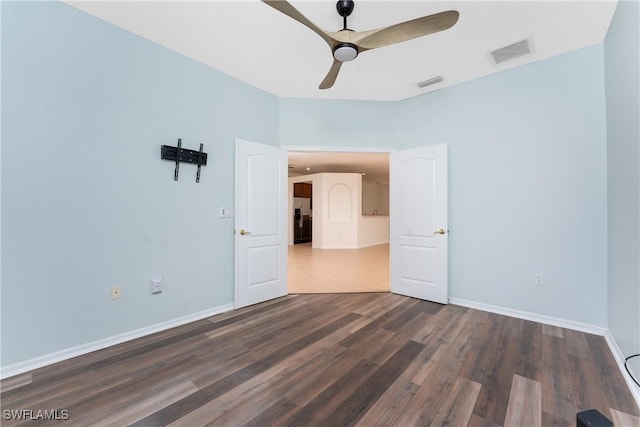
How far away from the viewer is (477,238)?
11.0ft

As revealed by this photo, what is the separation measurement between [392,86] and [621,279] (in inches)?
116

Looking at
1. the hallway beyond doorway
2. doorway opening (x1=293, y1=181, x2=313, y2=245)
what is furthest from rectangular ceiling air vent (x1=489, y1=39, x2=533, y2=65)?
doorway opening (x1=293, y1=181, x2=313, y2=245)

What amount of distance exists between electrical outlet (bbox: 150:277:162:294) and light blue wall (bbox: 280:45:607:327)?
2314 millimetres

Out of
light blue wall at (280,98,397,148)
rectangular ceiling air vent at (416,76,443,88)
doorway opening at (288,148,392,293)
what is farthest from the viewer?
doorway opening at (288,148,392,293)

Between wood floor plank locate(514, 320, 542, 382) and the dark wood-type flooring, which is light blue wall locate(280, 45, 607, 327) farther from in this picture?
the dark wood-type flooring

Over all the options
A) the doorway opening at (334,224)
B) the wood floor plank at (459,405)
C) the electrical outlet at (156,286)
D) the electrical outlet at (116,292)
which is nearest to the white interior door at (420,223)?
the doorway opening at (334,224)

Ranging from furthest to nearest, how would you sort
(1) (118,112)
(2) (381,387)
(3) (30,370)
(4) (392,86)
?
(4) (392,86) < (1) (118,112) < (3) (30,370) < (2) (381,387)

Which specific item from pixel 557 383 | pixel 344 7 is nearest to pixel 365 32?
pixel 344 7

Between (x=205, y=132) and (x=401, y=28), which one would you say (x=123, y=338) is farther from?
(x=401, y=28)

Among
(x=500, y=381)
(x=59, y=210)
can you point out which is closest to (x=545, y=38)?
(x=500, y=381)

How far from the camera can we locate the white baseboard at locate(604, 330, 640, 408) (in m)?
1.72

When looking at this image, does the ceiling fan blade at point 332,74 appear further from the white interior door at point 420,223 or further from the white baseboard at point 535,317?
the white baseboard at point 535,317

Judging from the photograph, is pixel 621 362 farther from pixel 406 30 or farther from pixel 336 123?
pixel 336 123

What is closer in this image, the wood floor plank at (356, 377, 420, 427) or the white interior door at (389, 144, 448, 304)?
the wood floor plank at (356, 377, 420, 427)
